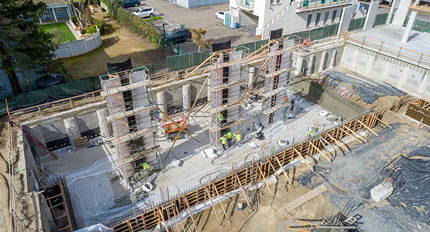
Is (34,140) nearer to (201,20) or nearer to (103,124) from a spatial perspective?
(103,124)

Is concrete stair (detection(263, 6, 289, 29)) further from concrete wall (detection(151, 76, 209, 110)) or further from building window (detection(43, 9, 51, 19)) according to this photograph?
building window (detection(43, 9, 51, 19))

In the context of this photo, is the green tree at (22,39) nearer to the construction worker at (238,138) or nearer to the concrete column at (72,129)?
the concrete column at (72,129)

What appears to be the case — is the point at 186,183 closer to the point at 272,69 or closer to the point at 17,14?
the point at 272,69

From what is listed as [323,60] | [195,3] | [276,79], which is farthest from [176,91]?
[195,3]

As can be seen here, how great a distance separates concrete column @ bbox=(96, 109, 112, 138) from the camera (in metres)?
24.7

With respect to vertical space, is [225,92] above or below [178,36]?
above

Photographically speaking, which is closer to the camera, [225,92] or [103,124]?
[225,92]

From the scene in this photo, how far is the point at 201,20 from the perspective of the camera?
167ft

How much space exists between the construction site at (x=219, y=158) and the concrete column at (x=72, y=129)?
0.09 meters

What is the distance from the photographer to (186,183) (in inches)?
842

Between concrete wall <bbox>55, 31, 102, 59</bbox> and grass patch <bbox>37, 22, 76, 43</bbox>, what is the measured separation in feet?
9.87

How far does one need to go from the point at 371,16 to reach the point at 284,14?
12.8 meters

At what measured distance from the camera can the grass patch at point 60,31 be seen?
4062 cm

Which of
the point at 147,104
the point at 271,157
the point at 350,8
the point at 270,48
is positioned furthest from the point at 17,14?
the point at 350,8
